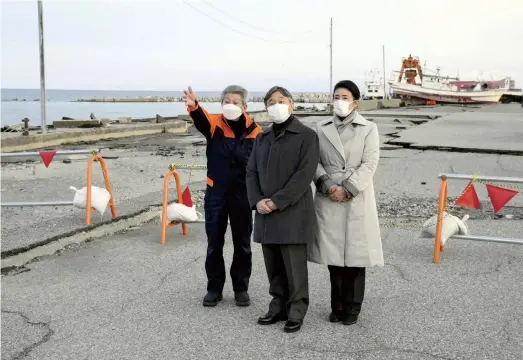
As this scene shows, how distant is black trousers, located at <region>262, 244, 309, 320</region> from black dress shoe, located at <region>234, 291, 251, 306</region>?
468mm

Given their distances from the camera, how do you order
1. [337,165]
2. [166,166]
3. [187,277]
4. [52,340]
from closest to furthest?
[52,340] → [337,165] → [187,277] → [166,166]

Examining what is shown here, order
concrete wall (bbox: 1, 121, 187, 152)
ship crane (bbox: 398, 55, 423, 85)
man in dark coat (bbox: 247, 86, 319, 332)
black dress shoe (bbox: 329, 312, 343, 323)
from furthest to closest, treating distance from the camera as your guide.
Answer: ship crane (bbox: 398, 55, 423, 85)
concrete wall (bbox: 1, 121, 187, 152)
black dress shoe (bbox: 329, 312, 343, 323)
man in dark coat (bbox: 247, 86, 319, 332)

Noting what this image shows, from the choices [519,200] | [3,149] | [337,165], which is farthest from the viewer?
[3,149]

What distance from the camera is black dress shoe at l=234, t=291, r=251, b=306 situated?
16.5ft

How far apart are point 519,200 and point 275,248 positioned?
664 cm

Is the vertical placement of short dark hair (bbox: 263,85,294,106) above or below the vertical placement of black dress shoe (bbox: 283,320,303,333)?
above

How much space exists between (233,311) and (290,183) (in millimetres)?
1255

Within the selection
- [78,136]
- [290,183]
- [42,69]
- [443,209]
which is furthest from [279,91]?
[42,69]

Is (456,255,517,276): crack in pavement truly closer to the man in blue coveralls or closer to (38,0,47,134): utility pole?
the man in blue coveralls

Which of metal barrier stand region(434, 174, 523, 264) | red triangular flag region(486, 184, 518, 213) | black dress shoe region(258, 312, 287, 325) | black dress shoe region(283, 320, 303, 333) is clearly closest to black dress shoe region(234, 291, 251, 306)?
black dress shoe region(258, 312, 287, 325)

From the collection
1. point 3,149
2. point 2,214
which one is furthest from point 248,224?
point 3,149

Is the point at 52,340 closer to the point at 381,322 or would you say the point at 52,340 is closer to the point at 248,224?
the point at 248,224

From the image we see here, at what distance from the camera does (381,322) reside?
4.62 m

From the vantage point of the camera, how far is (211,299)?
505cm
